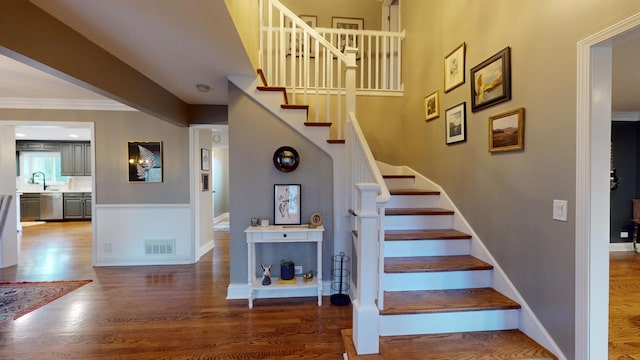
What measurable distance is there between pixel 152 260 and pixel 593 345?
15.7 ft

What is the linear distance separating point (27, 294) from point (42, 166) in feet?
23.5

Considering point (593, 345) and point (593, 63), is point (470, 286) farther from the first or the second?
point (593, 63)

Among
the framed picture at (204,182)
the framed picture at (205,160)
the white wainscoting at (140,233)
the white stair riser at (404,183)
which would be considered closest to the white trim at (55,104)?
the framed picture at (205,160)

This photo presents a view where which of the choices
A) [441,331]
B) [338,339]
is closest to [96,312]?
[338,339]

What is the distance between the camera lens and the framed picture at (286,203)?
9.73 ft

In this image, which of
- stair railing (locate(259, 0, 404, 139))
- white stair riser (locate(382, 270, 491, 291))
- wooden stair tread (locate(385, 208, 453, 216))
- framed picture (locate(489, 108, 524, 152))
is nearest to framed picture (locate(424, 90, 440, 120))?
stair railing (locate(259, 0, 404, 139))

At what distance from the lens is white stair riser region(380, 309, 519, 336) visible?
1871mm

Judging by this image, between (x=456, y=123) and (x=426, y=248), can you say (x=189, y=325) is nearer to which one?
(x=426, y=248)

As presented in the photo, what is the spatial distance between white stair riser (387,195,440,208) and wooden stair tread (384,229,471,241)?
1.26ft

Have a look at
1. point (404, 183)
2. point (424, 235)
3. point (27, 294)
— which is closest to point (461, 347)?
point (424, 235)

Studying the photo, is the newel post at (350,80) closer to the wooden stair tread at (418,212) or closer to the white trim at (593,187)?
the wooden stair tread at (418,212)

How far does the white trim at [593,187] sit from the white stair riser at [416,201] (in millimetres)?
1508

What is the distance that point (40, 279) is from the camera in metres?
3.49

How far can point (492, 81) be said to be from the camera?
7.12 ft
